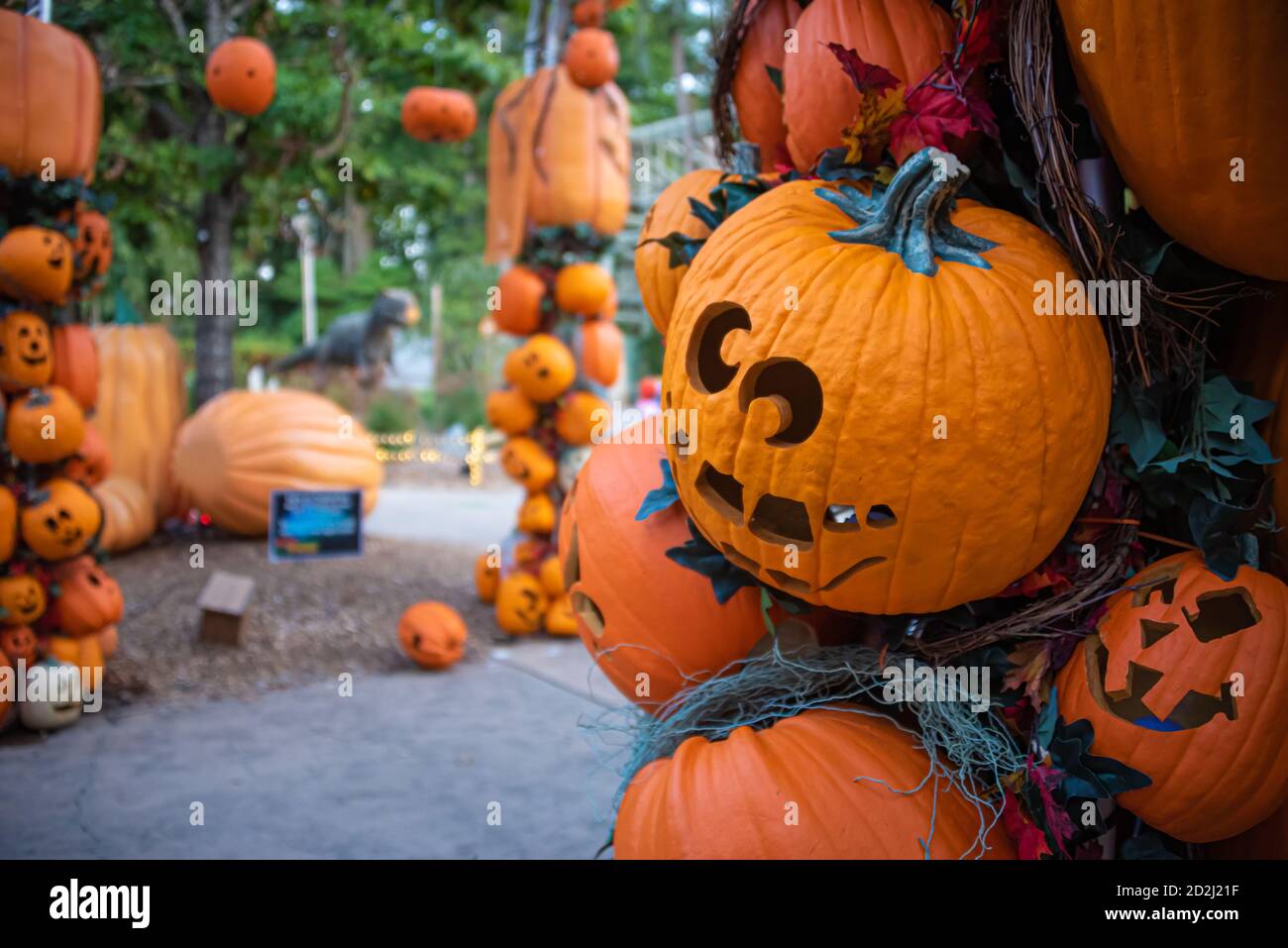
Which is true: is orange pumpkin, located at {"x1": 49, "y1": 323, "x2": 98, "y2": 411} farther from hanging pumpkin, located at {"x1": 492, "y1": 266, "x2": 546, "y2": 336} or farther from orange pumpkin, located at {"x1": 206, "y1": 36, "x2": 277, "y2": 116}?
hanging pumpkin, located at {"x1": 492, "y1": 266, "x2": 546, "y2": 336}

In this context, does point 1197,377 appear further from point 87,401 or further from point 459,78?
point 459,78

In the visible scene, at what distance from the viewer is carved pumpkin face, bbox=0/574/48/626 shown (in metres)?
4.09

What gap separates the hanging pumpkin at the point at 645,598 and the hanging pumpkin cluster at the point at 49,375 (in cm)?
311

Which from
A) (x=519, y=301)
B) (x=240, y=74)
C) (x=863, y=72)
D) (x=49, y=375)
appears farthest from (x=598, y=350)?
(x=863, y=72)

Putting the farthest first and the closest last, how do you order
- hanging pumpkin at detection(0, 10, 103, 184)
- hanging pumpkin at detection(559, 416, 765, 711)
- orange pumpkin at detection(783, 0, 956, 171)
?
hanging pumpkin at detection(0, 10, 103, 184), hanging pumpkin at detection(559, 416, 765, 711), orange pumpkin at detection(783, 0, 956, 171)

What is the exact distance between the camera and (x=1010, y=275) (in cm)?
157

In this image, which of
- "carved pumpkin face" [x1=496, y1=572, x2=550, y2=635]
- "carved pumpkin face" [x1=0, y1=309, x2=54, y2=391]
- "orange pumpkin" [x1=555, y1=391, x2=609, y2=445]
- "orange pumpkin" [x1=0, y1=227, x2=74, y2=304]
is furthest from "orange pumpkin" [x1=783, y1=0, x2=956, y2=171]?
"carved pumpkin face" [x1=496, y1=572, x2=550, y2=635]

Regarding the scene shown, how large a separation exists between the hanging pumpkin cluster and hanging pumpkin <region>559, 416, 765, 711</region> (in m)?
3.11

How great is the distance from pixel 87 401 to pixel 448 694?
223 centimetres

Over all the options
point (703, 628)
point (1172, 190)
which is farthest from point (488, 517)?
point (1172, 190)

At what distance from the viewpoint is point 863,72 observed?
1707mm

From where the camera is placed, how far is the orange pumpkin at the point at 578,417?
607cm

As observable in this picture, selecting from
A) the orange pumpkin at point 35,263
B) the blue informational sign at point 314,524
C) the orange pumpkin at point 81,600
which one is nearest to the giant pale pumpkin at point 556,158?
the blue informational sign at point 314,524

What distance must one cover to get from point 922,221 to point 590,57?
15.6ft
